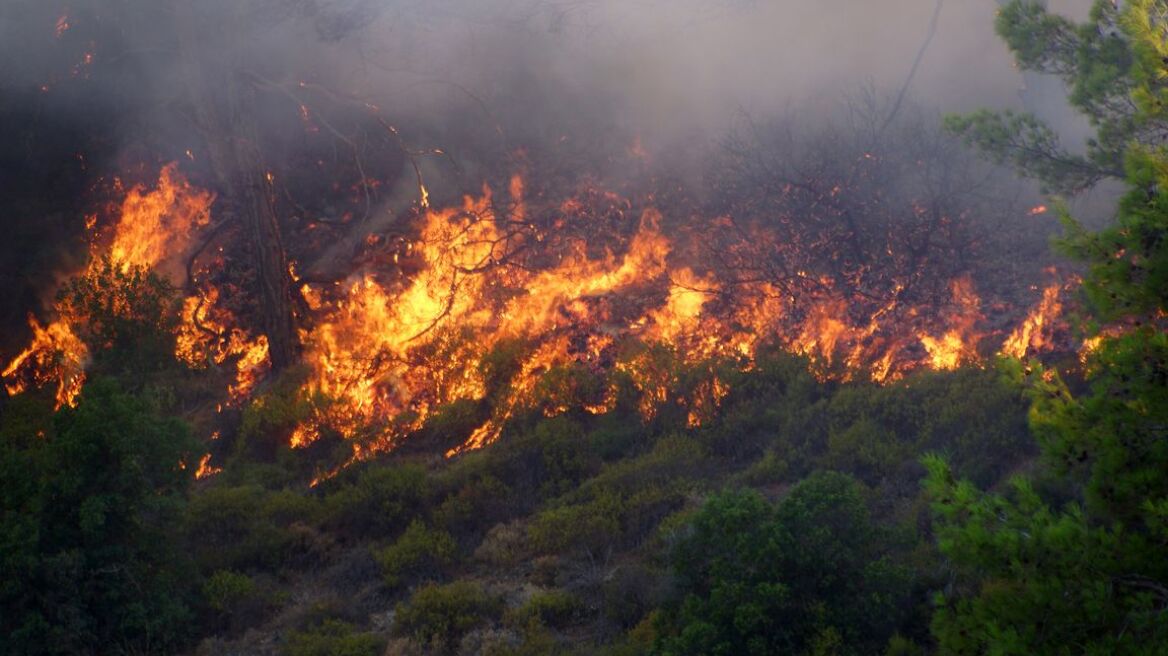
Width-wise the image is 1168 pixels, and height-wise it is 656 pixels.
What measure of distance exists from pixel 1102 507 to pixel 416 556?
5.50m

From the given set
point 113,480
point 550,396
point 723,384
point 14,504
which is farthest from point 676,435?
point 14,504

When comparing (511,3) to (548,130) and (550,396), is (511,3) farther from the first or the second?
(550,396)

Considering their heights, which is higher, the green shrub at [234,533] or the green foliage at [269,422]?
the green foliage at [269,422]

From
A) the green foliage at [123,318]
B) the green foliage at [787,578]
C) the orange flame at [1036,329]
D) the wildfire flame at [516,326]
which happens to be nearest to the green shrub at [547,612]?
the green foliage at [787,578]

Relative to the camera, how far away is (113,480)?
7.86 m

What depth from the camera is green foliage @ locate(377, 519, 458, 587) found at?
27.9 feet

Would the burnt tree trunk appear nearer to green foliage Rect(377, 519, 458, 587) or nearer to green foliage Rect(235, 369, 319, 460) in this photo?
green foliage Rect(235, 369, 319, 460)

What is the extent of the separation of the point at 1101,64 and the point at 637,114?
8.93 meters

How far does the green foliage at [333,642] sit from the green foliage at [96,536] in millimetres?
914

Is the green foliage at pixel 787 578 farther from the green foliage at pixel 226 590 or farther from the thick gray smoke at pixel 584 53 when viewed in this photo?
the thick gray smoke at pixel 584 53

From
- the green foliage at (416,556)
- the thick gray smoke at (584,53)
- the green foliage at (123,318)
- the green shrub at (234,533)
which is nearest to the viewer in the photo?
the green foliage at (416,556)

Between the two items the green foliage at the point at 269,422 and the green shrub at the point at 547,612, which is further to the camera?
the green foliage at the point at 269,422

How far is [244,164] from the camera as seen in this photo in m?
12.6

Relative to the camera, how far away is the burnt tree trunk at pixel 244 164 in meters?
12.5
